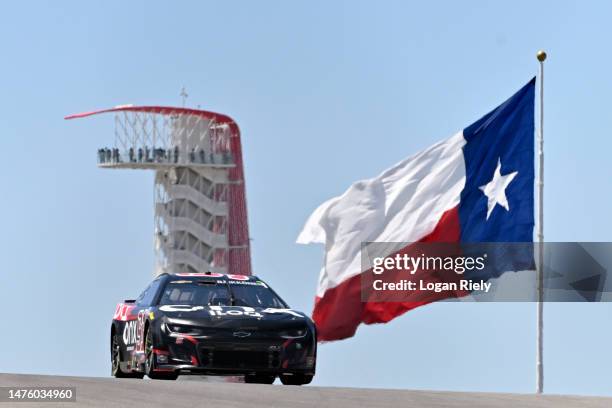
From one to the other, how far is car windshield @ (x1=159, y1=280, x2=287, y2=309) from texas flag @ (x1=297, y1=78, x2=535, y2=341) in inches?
183

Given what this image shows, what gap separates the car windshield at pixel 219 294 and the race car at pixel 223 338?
11mm

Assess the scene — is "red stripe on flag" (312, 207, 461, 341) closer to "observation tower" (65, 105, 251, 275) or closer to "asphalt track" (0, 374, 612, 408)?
"asphalt track" (0, 374, 612, 408)

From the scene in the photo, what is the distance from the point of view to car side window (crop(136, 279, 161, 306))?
1889cm

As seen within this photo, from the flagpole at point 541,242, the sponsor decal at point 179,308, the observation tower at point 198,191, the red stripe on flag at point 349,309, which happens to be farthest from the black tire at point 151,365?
the observation tower at point 198,191

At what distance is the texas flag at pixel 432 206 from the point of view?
78.8 feet

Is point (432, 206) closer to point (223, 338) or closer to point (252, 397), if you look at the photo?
point (223, 338)

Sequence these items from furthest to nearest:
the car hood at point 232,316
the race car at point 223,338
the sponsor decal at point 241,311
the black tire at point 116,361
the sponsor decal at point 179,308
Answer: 1. the black tire at point 116,361
2. the sponsor decal at point 179,308
3. the sponsor decal at point 241,311
4. the car hood at point 232,316
5. the race car at point 223,338

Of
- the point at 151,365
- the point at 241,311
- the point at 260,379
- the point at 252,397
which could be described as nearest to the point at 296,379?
the point at 260,379

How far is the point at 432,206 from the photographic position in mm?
24812

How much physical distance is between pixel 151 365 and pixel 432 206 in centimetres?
787

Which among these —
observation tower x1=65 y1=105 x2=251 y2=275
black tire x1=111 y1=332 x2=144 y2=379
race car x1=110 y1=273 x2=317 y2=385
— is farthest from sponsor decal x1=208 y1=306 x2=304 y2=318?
observation tower x1=65 y1=105 x2=251 y2=275

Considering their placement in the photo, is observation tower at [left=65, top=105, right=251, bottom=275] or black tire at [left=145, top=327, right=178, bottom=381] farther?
observation tower at [left=65, top=105, right=251, bottom=275]

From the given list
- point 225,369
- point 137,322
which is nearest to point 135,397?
point 225,369

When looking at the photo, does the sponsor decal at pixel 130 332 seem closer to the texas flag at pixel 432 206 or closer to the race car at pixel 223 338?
the race car at pixel 223 338
